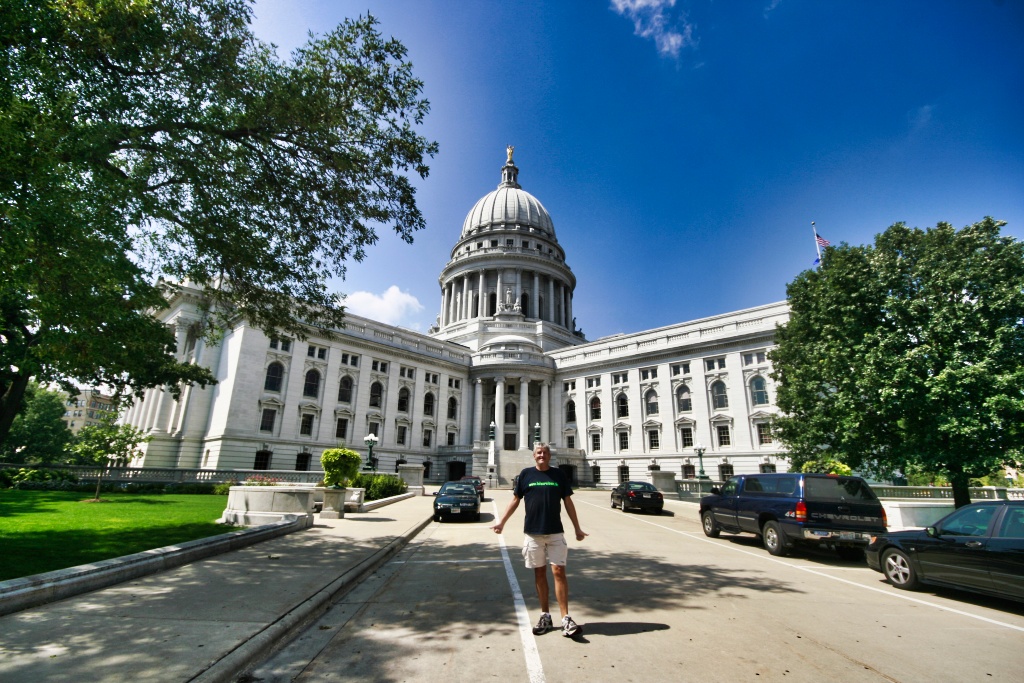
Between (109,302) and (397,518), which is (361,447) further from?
(109,302)

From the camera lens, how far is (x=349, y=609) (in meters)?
6.79

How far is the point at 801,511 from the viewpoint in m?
11.1

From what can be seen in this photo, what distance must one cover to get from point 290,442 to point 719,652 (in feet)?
143

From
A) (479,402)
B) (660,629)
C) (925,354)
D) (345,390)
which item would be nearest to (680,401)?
(479,402)

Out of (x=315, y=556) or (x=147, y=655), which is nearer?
(x=147, y=655)

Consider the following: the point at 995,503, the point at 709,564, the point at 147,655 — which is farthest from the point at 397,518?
the point at 995,503

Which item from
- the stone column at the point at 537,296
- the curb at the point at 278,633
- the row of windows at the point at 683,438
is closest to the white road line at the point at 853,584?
the curb at the point at 278,633

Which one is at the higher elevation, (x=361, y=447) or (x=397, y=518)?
(x=361, y=447)

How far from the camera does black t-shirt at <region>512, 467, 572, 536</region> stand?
19.4 feet

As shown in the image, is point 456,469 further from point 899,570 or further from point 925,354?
point 899,570

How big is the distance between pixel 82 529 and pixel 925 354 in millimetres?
24331

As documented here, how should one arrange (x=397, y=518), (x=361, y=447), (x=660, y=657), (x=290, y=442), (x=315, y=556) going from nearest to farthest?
(x=660, y=657) → (x=315, y=556) → (x=397, y=518) → (x=290, y=442) → (x=361, y=447)

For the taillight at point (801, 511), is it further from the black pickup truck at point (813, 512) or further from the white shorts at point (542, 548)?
the white shorts at point (542, 548)

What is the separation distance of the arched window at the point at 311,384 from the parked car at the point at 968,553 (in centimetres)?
4431
